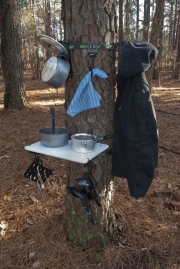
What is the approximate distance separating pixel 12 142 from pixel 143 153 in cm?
377

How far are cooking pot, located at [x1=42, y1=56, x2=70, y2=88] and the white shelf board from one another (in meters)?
0.46

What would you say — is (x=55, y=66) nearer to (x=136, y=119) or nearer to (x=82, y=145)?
(x=82, y=145)

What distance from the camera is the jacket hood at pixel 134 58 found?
1.51m

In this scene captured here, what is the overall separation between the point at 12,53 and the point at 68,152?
18.6 feet

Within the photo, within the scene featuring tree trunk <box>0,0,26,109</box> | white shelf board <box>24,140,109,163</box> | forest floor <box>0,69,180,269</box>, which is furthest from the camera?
tree trunk <box>0,0,26,109</box>

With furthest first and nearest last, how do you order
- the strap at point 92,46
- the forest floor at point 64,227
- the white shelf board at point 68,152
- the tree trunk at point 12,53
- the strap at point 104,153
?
1. the tree trunk at point 12,53
2. the forest floor at point 64,227
3. the strap at point 104,153
4. the strap at point 92,46
5. the white shelf board at point 68,152

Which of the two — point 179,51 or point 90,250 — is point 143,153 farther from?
point 179,51

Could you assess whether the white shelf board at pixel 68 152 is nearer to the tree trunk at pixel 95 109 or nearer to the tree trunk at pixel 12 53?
the tree trunk at pixel 95 109

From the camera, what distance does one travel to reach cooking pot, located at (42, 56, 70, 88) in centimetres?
156

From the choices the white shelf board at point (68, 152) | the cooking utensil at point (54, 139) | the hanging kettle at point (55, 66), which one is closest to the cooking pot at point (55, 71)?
the hanging kettle at point (55, 66)

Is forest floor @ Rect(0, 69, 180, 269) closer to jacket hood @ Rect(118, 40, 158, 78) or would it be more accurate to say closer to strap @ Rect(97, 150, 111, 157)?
strap @ Rect(97, 150, 111, 157)

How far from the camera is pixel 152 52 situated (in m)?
1.58


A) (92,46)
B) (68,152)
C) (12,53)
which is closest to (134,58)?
(92,46)

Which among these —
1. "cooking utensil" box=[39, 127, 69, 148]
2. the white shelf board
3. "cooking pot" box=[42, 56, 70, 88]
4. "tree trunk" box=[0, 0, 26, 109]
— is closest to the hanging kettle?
"cooking pot" box=[42, 56, 70, 88]
